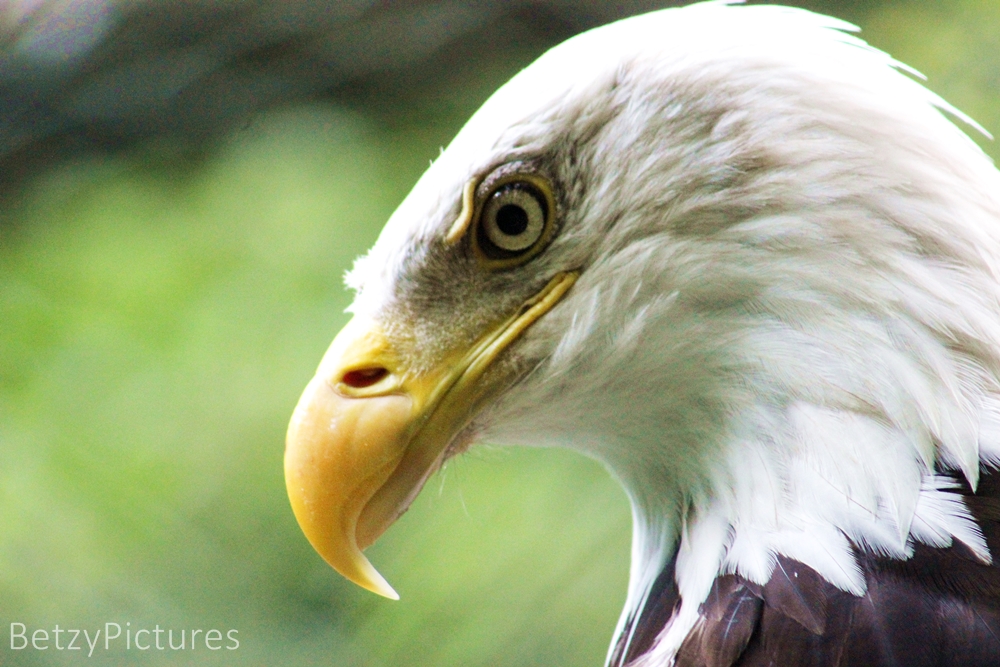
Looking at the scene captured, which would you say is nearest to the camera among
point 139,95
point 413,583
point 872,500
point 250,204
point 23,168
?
point 872,500

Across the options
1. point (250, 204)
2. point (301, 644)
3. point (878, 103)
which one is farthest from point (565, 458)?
point (878, 103)

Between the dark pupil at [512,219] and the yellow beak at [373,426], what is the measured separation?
0.08m

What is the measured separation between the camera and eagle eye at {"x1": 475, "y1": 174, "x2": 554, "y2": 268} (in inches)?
50.9

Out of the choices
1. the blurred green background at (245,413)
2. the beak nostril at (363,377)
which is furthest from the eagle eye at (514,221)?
the blurred green background at (245,413)

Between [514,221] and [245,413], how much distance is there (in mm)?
2353

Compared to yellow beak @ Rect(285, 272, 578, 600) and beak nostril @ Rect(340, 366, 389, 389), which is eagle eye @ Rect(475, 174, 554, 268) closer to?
yellow beak @ Rect(285, 272, 578, 600)

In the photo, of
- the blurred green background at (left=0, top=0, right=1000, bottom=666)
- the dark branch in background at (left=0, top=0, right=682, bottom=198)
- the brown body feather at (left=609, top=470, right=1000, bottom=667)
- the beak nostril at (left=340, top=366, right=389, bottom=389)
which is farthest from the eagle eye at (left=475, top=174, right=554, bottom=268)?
the blurred green background at (left=0, top=0, right=1000, bottom=666)

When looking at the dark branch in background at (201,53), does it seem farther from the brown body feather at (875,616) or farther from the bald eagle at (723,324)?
the brown body feather at (875,616)

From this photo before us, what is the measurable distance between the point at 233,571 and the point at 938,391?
9.00 ft

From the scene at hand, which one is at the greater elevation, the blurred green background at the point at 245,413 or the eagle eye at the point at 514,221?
the eagle eye at the point at 514,221

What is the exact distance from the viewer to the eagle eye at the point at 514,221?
1.29 metres

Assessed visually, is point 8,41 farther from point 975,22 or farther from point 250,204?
point 975,22

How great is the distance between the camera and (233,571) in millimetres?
3479

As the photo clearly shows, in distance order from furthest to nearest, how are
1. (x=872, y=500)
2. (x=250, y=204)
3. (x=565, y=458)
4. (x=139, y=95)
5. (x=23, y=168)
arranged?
(x=250, y=204)
(x=565, y=458)
(x=23, y=168)
(x=139, y=95)
(x=872, y=500)
